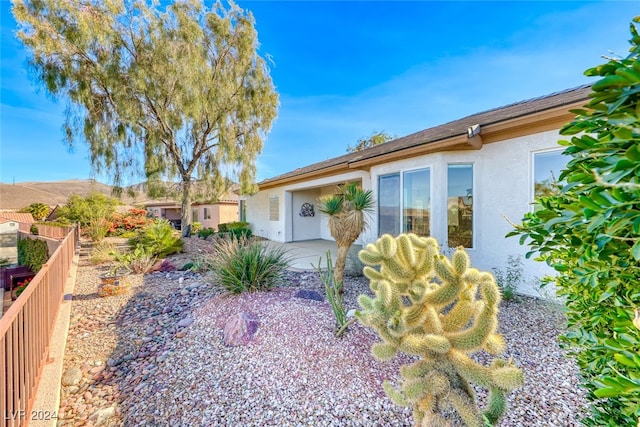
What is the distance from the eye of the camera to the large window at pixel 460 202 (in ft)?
21.7

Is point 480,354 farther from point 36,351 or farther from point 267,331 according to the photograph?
point 36,351

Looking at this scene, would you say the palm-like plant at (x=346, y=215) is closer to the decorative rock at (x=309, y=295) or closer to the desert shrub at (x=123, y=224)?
the decorative rock at (x=309, y=295)

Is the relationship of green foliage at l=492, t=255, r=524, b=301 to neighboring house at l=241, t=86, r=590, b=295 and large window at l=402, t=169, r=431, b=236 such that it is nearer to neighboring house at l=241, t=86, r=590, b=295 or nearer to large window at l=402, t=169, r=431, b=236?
neighboring house at l=241, t=86, r=590, b=295

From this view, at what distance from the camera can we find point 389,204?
809cm

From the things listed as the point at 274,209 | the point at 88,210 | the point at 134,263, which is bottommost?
the point at 134,263

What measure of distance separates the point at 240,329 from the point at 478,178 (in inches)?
246

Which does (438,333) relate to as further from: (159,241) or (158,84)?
(158,84)

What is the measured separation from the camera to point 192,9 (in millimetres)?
13500

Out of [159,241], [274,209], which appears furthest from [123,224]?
[274,209]

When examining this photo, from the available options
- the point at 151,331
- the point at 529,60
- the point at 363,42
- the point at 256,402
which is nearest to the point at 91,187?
the point at 151,331

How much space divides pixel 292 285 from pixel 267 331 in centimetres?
237

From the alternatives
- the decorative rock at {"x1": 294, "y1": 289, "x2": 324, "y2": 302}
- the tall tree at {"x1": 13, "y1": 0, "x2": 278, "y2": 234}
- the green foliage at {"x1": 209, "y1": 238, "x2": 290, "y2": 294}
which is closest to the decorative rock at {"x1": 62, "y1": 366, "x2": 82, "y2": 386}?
the green foliage at {"x1": 209, "y1": 238, "x2": 290, "y2": 294}

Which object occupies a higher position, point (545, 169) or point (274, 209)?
point (545, 169)

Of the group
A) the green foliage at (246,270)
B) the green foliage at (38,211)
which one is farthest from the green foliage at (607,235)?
the green foliage at (38,211)
